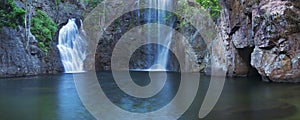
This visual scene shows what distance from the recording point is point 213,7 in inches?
904

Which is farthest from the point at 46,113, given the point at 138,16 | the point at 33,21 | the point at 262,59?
the point at 138,16

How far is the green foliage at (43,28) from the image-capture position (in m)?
23.0

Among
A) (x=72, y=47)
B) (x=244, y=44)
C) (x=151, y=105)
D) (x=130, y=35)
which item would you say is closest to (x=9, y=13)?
(x=72, y=47)

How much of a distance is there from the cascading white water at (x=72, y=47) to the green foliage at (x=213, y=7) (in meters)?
11.2

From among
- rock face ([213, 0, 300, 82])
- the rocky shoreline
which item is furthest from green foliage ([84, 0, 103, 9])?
rock face ([213, 0, 300, 82])

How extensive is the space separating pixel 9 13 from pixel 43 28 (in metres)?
4.82

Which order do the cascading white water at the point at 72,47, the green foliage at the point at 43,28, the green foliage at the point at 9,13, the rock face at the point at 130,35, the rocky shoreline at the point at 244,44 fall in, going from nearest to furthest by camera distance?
the rocky shoreline at the point at 244,44, the green foliage at the point at 9,13, the green foliage at the point at 43,28, the cascading white water at the point at 72,47, the rock face at the point at 130,35

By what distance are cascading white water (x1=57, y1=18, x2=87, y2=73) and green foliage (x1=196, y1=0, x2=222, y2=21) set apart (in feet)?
36.8

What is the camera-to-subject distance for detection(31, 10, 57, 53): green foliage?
Result: 904 inches

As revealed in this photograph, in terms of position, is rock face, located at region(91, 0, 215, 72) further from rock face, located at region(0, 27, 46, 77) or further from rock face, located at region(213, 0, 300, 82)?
rock face, located at region(213, 0, 300, 82)

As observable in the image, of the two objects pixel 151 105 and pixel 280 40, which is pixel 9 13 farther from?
pixel 280 40

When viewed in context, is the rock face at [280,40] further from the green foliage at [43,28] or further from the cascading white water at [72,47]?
the green foliage at [43,28]

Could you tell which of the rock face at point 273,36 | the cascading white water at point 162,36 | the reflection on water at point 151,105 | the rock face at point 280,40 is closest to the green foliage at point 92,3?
the cascading white water at point 162,36

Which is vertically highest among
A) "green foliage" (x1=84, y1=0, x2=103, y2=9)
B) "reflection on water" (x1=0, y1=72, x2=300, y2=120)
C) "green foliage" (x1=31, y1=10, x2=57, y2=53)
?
"green foliage" (x1=84, y1=0, x2=103, y2=9)
